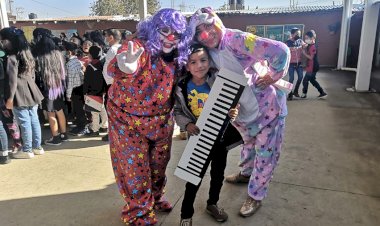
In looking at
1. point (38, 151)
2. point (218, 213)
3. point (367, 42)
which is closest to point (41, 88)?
point (38, 151)

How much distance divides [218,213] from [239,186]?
637mm

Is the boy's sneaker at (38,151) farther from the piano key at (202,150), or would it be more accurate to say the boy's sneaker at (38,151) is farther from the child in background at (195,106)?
the piano key at (202,150)

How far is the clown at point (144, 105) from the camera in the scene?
211 centimetres

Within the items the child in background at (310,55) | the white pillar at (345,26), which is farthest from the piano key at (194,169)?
the white pillar at (345,26)

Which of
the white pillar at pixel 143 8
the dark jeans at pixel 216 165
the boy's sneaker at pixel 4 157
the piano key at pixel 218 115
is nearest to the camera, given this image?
the piano key at pixel 218 115

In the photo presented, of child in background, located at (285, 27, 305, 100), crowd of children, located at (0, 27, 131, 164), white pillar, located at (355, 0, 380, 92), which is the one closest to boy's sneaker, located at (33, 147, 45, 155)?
crowd of children, located at (0, 27, 131, 164)

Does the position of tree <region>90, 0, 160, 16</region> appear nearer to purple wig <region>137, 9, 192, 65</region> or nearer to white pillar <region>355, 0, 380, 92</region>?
white pillar <region>355, 0, 380, 92</region>

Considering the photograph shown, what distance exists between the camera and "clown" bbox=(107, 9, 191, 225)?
211 centimetres

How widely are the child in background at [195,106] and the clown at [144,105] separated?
8 cm

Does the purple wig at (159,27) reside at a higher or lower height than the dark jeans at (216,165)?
higher

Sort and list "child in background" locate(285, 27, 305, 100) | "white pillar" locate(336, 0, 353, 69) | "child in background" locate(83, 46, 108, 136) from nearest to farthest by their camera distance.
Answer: "child in background" locate(83, 46, 108, 136)
"child in background" locate(285, 27, 305, 100)
"white pillar" locate(336, 0, 353, 69)

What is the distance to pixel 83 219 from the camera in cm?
268

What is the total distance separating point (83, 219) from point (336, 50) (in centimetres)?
1362

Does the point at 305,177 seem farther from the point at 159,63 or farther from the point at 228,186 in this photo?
the point at 159,63
